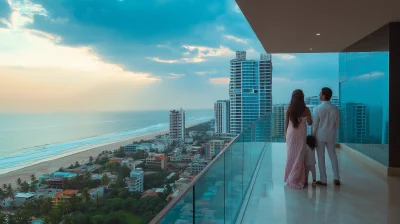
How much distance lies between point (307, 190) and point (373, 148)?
298 cm

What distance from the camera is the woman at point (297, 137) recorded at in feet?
15.4

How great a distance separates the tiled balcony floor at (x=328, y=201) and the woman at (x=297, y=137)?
20cm

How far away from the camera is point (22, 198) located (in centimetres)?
1906

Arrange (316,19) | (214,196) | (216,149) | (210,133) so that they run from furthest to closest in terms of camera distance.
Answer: (210,133) < (316,19) < (216,149) < (214,196)

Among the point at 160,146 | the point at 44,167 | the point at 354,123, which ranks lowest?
the point at 44,167

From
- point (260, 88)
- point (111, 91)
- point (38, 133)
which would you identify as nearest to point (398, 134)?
point (260, 88)

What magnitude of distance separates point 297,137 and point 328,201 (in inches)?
43.4

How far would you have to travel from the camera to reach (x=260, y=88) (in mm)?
18781

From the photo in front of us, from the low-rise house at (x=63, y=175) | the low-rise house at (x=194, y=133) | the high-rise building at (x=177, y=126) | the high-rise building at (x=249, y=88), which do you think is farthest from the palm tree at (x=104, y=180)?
the high-rise building at (x=249, y=88)

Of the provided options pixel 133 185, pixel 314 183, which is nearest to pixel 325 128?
pixel 314 183

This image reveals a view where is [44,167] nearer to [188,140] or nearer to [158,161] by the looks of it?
[158,161]

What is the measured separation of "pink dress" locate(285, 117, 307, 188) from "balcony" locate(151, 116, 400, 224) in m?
0.20

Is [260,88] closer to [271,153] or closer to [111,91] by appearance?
[271,153]

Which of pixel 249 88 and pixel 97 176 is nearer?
pixel 249 88
